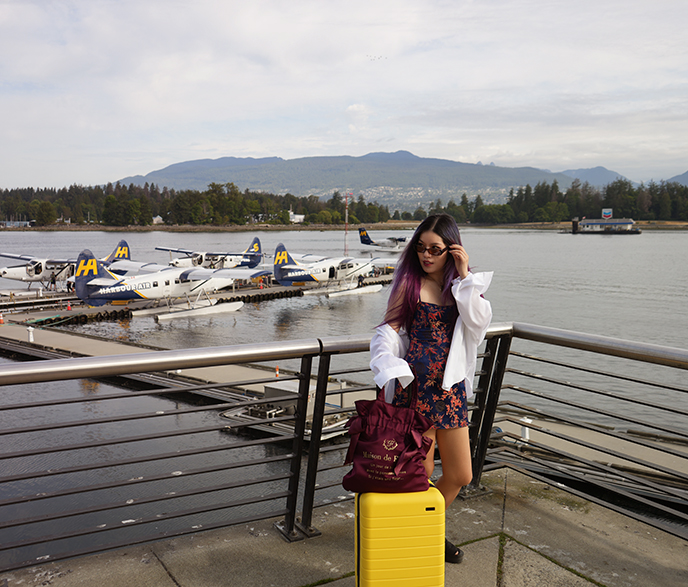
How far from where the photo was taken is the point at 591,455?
9.83 metres

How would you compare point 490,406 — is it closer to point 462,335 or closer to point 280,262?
point 462,335

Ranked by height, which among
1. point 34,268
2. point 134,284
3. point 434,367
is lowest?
→ point 134,284

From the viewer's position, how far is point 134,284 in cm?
3416

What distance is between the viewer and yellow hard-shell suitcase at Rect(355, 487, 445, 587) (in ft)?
7.38

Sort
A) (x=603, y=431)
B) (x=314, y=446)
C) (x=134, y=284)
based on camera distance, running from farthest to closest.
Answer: (x=134, y=284)
(x=603, y=431)
(x=314, y=446)

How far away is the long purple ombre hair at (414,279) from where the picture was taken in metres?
2.66

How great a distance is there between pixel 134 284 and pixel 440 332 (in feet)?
113

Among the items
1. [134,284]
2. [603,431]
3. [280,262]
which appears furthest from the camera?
[280,262]

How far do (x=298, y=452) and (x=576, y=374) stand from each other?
23.5m

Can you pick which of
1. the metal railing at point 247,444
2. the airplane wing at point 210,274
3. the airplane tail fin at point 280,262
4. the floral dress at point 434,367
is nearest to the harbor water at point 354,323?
the metal railing at point 247,444

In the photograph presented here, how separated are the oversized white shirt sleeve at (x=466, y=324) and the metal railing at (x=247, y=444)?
582 mm

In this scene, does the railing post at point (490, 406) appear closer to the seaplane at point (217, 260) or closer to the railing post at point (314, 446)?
the railing post at point (314, 446)

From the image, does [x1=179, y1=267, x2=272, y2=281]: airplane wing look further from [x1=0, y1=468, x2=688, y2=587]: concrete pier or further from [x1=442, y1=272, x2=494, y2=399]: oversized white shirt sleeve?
[x1=442, y1=272, x2=494, y2=399]: oversized white shirt sleeve

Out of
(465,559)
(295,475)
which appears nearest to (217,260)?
(295,475)
